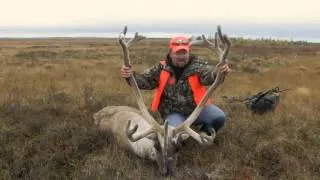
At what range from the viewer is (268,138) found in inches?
294

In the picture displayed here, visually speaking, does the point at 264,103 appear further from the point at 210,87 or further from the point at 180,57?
the point at 210,87

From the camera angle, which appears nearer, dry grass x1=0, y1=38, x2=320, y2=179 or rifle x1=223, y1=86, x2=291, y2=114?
dry grass x1=0, y1=38, x2=320, y2=179

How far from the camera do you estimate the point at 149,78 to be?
7145 mm

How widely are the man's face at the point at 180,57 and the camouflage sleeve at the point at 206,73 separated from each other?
0.21m

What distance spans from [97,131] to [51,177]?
1639 millimetres

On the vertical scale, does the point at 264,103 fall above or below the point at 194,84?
below

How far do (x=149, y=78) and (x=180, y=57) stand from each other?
1.94ft

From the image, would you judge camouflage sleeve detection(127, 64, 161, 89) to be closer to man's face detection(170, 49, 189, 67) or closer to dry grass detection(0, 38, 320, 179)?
man's face detection(170, 49, 189, 67)

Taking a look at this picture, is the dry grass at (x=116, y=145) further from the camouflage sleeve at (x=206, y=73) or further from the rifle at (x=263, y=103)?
the camouflage sleeve at (x=206, y=73)

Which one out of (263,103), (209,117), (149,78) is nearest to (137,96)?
(149,78)

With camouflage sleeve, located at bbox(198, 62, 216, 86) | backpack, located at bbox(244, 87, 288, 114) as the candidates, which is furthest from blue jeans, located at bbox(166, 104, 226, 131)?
backpack, located at bbox(244, 87, 288, 114)

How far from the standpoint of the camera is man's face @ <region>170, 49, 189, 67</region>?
6750 mm

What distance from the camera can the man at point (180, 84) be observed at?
681cm

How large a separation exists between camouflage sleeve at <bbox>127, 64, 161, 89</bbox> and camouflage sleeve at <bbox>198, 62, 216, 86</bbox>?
1.92 feet
